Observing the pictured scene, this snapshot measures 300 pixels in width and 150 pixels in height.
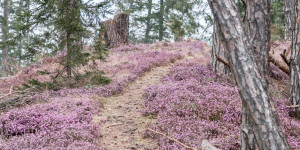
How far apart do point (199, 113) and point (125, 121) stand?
7.44 feet

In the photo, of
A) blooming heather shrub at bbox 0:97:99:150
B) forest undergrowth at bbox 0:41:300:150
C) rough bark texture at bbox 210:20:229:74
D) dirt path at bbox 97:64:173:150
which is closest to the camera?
blooming heather shrub at bbox 0:97:99:150

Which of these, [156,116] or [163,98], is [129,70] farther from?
[156,116]

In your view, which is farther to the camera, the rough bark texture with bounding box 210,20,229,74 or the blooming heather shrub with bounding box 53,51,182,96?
the rough bark texture with bounding box 210,20,229,74

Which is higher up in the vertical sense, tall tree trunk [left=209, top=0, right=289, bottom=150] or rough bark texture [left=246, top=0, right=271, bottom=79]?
rough bark texture [left=246, top=0, right=271, bottom=79]

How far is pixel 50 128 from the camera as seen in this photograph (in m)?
6.00

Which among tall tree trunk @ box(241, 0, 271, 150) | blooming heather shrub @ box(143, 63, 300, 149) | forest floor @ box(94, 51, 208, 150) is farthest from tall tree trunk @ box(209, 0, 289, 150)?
forest floor @ box(94, 51, 208, 150)

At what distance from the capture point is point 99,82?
1021cm

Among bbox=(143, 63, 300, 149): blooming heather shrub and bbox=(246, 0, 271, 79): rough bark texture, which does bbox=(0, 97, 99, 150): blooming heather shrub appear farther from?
bbox=(246, 0, 271, 79): rough bark texture

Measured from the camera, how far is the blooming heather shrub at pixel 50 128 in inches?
205

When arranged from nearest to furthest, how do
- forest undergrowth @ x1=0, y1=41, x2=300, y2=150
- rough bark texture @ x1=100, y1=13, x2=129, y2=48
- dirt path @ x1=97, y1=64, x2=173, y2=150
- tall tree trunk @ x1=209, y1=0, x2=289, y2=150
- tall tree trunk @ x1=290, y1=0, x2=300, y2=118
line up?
tall tree trunk @ x1=209, y1=0, x2=289, y2=150 → forest undergrowth @ x1=0, y1=41, x2=300, y2=150 → dirt path @ x1=97, y1=64, x2=173, y2=150 → tall tree trunk @ x1=290, y1=0, x2=300, y2=118 → rough bark texture @ x1=100, y1=13, x2=129, y2=48

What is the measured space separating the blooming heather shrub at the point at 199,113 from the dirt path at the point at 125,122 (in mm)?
435

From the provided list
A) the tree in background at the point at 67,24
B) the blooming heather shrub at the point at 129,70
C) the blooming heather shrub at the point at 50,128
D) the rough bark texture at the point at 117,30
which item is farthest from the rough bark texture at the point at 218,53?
the rough bark texture at the point at 117,30

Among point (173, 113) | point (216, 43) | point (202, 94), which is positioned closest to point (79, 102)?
point (173, 113)

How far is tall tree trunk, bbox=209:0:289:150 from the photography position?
3076 mm
